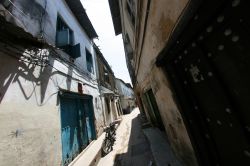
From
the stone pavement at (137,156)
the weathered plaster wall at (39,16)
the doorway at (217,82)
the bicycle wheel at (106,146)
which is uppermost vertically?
the weathered plaster wall at (39,16)

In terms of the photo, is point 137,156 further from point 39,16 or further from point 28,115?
point 39,16

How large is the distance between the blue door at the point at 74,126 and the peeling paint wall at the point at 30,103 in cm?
52

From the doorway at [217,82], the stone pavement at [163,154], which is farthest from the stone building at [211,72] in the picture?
the stone pavement at [163,154]

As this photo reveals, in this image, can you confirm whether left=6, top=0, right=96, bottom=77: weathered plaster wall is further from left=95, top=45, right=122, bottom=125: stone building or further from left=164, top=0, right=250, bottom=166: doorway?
left=95, top=45, right=122, bottom=125: stone building

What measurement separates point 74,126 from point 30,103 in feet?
8.05

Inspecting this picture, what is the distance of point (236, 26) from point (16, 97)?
3.50 meters

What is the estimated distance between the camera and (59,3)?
6117 millimetres

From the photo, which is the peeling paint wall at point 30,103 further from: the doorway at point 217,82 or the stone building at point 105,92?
the stone building at point 105,92

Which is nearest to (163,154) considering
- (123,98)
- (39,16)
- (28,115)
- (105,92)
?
(28,115)

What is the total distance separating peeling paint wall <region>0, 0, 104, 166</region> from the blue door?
52 centimetres

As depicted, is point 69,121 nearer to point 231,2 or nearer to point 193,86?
point 193,86

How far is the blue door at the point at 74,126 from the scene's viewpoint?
450cm

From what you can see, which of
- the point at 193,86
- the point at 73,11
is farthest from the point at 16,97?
the point at 73,11

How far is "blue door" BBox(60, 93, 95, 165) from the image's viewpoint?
450 centimetres
